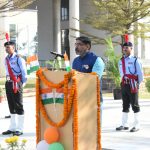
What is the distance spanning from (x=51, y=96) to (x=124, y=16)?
19.5m

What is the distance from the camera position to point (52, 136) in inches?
229

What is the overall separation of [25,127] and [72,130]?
15.2 ft

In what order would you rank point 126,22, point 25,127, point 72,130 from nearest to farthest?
point 72,130 < point 25,127 < point 126,22

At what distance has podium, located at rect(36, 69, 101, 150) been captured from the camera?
223 inches

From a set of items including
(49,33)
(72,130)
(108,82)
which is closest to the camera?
(72,130)

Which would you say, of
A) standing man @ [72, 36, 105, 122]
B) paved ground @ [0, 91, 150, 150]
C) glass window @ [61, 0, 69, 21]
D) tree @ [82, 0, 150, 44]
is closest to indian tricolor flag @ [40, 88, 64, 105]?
standing man @ [72, 36, 105, 122]

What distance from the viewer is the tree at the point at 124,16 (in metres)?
24.7

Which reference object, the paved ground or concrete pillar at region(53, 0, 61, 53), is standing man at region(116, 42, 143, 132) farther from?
concrete pillar at region(53, 0, 61, 53)

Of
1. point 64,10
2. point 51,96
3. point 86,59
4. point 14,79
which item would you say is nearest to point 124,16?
point 14,79

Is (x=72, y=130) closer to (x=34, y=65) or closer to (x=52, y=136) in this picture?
(x=52, y=136)

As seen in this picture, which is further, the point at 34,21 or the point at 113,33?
the point at 34,21

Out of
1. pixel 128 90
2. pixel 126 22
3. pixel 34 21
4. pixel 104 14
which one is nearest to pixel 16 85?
pixel 128 90

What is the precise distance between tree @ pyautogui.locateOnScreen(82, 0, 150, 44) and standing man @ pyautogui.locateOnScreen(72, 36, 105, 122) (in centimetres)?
1803

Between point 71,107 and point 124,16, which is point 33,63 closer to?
point 71,107
